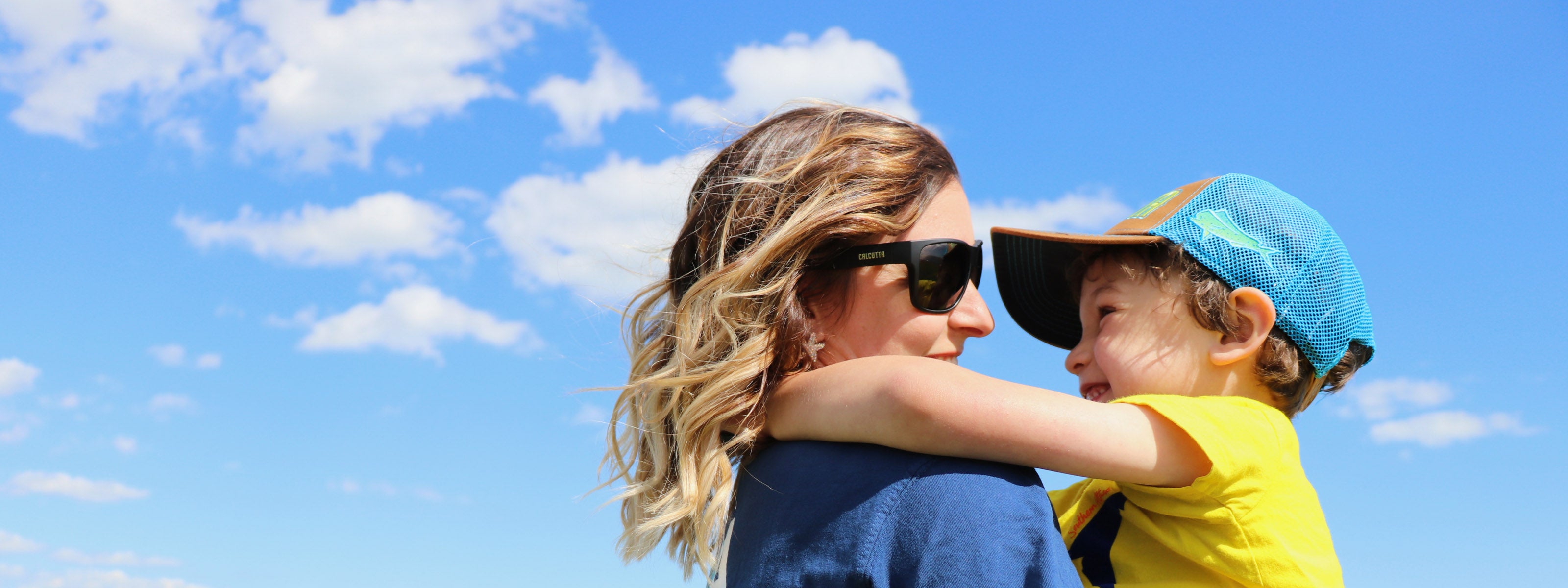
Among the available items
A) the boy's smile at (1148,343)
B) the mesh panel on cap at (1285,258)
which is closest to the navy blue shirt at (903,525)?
the boy's smile at (1148,343)

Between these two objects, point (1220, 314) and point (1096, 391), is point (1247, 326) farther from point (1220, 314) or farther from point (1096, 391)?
point (1096, 391)

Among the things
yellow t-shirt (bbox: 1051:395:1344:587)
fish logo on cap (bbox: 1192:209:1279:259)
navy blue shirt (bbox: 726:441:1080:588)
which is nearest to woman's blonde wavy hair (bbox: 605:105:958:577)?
navy blue shirt (bbox: 726:441:1080:588)

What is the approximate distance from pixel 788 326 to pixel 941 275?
1.64 ft

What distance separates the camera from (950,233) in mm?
3119

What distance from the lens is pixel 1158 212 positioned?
323 centimetres

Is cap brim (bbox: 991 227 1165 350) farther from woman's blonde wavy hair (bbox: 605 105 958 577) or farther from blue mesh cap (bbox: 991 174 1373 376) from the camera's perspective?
woman's blonde wavy hair (bbox: 605 105 958 577)

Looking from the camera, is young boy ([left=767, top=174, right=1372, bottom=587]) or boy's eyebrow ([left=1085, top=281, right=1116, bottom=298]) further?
boy's eyebrow ([left=1085, top=281, right=1116, bottom=298])

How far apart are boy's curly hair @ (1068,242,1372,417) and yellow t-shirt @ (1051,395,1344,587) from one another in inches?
13.4

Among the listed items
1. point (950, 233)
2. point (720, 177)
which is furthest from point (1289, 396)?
point (720, 177)

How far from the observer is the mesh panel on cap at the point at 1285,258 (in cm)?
301

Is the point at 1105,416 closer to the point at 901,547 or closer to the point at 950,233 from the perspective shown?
the point at 901,547

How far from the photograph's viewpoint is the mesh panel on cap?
301 cm

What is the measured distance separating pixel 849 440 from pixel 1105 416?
572 mm

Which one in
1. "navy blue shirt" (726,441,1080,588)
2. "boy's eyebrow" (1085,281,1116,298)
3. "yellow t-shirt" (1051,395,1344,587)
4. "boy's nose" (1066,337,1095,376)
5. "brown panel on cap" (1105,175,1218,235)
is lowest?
"yellow t-shirt" (1051,395,1344,587)
